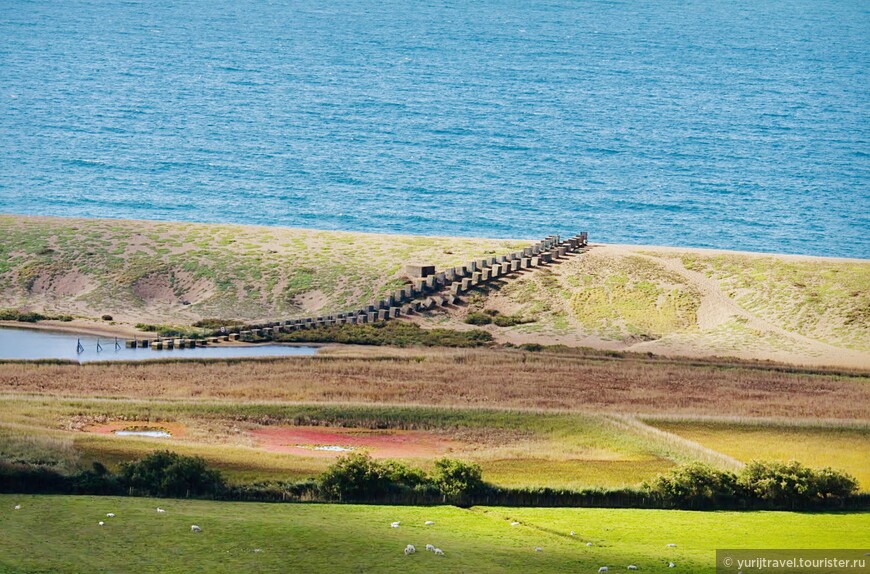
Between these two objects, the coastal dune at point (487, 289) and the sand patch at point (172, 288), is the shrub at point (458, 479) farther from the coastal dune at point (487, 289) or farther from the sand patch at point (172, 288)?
the sand patch at point (172, 288)

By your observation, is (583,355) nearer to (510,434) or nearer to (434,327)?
(434,327)

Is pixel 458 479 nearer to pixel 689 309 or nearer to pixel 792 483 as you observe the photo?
pixel 792 483

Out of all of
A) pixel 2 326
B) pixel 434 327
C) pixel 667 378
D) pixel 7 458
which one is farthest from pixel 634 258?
pixel 7 458

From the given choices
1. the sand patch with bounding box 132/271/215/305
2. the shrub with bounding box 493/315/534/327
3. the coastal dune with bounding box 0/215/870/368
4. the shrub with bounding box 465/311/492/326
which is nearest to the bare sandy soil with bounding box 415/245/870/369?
the coastal dune with bounding box 0/215/870/368

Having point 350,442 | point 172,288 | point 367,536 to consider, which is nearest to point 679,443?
point 350,442

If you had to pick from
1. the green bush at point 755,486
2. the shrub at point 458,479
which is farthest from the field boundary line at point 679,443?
the shrub at point 458,479

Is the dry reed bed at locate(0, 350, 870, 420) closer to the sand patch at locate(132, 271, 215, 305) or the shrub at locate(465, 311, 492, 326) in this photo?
the shrub at locate(465, 311, 492, 326)
